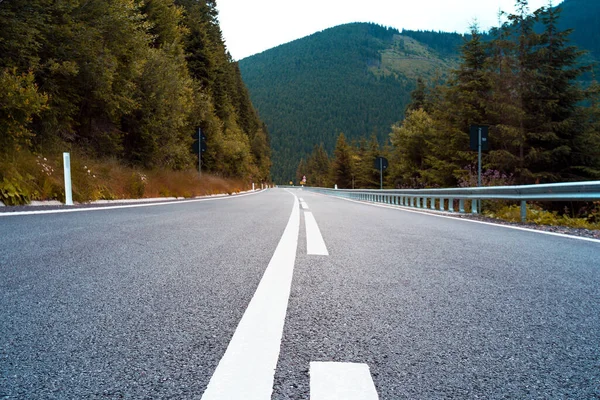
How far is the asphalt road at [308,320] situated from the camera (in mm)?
1375

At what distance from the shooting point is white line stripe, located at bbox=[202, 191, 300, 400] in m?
1.27

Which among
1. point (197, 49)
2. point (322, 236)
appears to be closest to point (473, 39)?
point (197, 49)

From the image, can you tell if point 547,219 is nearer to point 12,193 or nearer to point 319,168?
point 12,193

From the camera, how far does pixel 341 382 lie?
1354 mm

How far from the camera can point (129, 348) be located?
5.34 ft

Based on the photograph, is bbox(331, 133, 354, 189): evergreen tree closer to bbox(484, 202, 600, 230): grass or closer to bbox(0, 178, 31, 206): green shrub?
bbox(484, 202, 600, 230): grass

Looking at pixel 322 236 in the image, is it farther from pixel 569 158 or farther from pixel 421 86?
pixel 421 86

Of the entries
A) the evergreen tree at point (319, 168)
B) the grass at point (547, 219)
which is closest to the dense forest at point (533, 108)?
the grass at point (547, 219)

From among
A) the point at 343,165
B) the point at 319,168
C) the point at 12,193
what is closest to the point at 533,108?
the point at 12,193

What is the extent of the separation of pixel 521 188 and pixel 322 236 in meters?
5.51

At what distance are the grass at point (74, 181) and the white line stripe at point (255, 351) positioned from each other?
906 cm

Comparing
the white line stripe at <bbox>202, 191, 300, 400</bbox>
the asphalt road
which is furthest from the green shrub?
the white line stripe at <bbox>202, 191, 300, 400</bbox>

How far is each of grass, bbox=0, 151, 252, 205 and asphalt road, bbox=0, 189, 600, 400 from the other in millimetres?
6273

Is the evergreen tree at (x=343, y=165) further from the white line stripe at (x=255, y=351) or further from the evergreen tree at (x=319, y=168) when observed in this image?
the white line stripe at (x=255, y=351)
